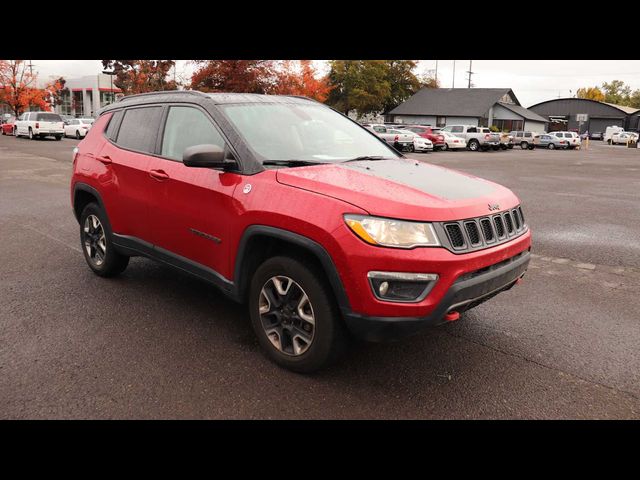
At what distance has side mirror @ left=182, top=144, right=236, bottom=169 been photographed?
11.8 ft

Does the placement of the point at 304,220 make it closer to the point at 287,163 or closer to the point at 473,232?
the point at 287,163

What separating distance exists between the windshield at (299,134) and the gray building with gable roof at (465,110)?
194 feet

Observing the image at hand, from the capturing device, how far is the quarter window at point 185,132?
4.12 meters

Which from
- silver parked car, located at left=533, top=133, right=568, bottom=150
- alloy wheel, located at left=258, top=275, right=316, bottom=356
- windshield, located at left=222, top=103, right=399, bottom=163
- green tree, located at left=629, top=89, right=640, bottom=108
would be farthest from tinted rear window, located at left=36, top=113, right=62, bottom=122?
green tree, located at left=629, top=89, right=640, bottom=108

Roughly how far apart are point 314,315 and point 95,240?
3.19m

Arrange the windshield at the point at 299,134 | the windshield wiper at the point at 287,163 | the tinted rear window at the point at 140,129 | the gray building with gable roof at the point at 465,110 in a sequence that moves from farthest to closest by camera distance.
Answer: the gray building with gable roof at the point at 465,110, the tinted rear window at the point at 140,129, the windshield at the point at 299,134, the windshield wiper at the point at 287,163

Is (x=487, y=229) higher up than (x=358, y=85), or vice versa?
(x=358, y=85)

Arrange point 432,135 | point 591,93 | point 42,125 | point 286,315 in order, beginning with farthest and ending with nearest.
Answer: point 591,93 < point 432,135 < point 42,125 < point 286,315

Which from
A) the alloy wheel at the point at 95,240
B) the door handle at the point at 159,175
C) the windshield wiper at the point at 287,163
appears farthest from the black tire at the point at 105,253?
the windshield wiper at the point at 287,163

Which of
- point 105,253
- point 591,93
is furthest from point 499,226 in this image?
point 591,93

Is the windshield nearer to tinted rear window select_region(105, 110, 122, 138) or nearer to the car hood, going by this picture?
the car hood

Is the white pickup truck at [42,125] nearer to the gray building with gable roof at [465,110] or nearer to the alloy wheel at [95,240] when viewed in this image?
the alloy wheel at [95,240]

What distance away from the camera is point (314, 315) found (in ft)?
10.7
